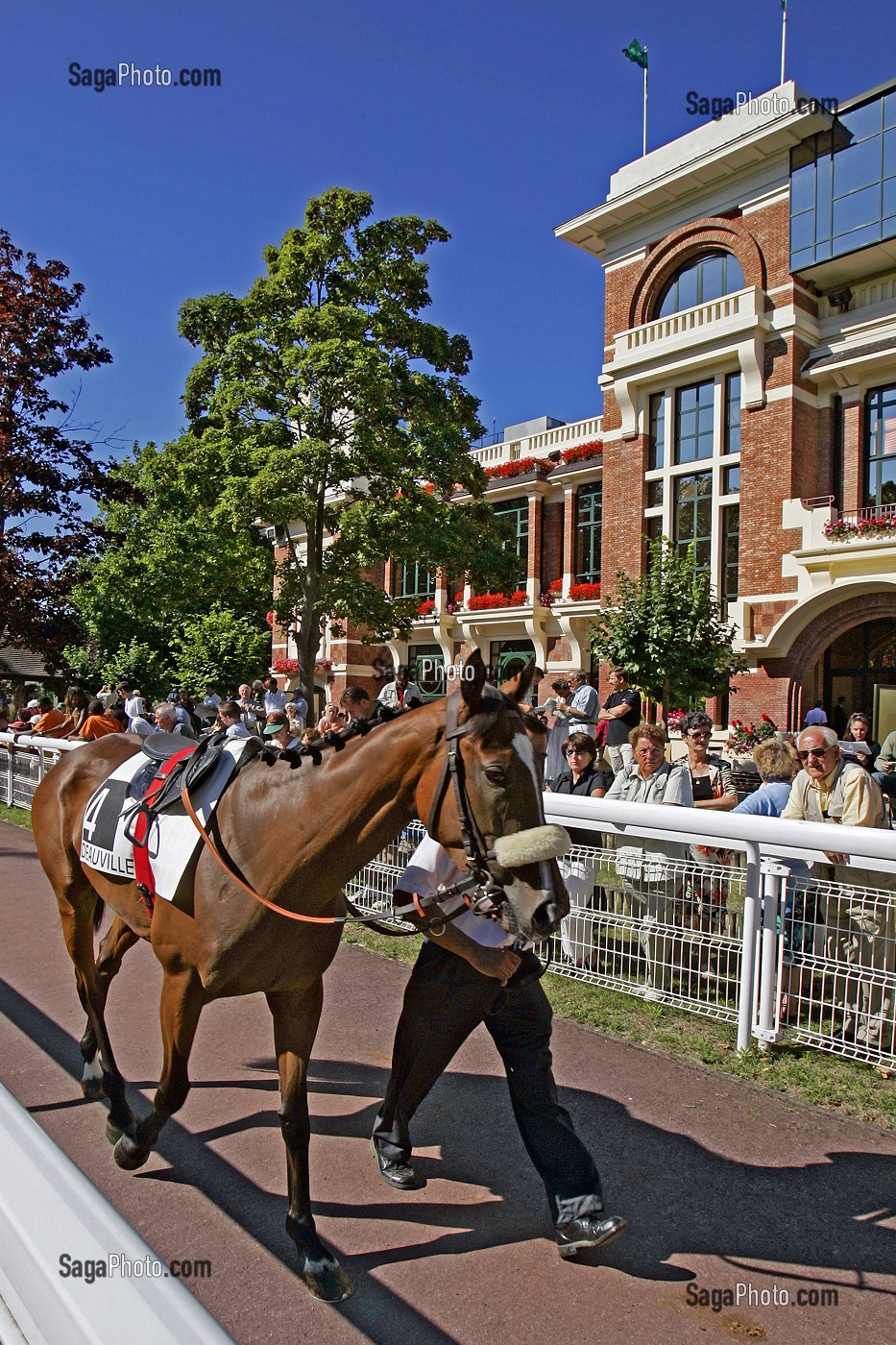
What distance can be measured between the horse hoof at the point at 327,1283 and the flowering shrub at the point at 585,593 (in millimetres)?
25528

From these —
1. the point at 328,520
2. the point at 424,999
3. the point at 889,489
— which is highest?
the point at 889,489

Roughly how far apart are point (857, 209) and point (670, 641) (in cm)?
1174

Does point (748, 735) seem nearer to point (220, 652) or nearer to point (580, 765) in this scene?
point (580, 765)

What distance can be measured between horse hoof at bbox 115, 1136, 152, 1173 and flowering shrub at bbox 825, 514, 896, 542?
1966cm

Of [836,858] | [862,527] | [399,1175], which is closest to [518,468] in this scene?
[862,527]

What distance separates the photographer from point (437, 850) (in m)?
3.04

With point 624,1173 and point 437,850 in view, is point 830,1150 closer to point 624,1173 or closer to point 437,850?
point 624,1173

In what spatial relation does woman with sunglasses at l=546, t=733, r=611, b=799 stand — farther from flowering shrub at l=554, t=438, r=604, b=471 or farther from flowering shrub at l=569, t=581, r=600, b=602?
flowering shrub at l=554, t=438, r=604, b=471

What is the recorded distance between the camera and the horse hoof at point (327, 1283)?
260cm

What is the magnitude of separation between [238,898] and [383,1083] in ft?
6.04

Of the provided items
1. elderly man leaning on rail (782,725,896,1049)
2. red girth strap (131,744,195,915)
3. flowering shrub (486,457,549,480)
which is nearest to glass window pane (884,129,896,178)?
flowering shrub (486,457,549,480)

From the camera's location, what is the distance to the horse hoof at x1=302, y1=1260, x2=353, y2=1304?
2.60 meters

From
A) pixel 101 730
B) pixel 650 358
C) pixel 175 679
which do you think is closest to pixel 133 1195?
pixel 101 730

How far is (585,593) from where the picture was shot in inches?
1097
